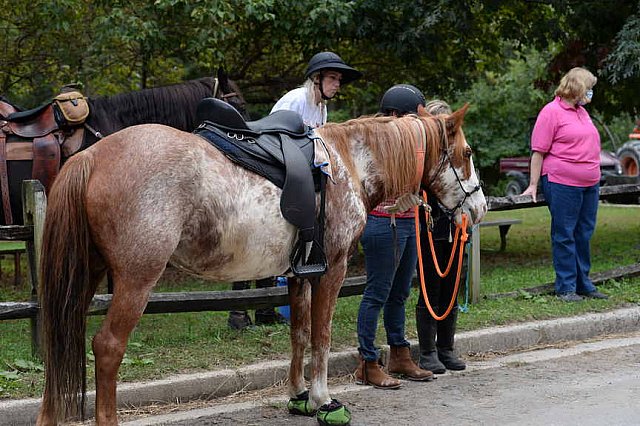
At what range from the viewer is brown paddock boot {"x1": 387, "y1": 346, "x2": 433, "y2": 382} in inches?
233

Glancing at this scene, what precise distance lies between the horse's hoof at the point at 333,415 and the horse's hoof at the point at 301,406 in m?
0.23

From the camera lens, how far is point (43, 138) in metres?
6.67

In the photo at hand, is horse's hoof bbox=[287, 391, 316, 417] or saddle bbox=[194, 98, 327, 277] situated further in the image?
horse's hoof bbox=[287, 391, 316, 417]

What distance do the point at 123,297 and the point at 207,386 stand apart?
1.49 meters

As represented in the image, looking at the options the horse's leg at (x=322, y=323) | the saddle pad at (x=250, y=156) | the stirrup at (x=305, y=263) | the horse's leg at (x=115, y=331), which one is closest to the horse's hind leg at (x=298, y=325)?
the horse's leg at (x=322, y=323)

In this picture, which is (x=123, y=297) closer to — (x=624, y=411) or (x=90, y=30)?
(x=624, y=411)

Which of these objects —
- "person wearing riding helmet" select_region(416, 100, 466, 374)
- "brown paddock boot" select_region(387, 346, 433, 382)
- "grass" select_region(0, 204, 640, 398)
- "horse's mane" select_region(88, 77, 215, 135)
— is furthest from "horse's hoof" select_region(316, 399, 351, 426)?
"horse's mane" select_region(88, 77, 215, 135)

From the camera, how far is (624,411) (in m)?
5.01

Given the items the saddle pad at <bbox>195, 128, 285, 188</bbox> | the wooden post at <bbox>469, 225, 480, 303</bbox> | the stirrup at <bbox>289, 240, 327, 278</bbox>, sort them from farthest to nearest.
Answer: the wooden post at <bbox>469, 225, 480, 303</bbox>
the stirrup at <bbox>289, 240, 327, 278</bbox>
the saddle pad at <bbox>195, 128, 285, 188</bbox>

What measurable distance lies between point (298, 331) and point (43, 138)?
9.36 ft

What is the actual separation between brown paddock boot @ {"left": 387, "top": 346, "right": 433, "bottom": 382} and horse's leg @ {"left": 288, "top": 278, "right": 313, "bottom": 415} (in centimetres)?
105

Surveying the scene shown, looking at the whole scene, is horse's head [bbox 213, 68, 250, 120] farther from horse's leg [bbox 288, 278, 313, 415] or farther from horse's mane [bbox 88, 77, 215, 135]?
horse's leg [bbox 288, 278, 313, 415]

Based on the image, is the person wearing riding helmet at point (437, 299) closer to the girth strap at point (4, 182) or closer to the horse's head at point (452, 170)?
the horse's head at point (452, 170)

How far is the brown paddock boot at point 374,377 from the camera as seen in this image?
225 inches
